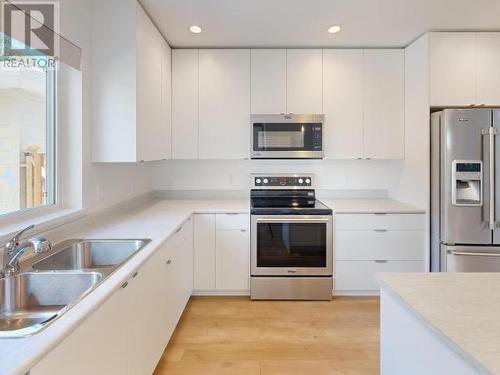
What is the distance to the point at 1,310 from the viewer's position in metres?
1.44

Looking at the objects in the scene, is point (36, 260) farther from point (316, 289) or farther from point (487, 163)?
point (487, 163)

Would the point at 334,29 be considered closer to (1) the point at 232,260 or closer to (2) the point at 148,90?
(2) the point at 148,90

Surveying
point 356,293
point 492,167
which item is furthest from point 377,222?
point 492,167

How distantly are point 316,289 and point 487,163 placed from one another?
178 cm

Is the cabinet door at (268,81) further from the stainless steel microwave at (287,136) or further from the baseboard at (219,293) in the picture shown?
the baseboard at (219,293)

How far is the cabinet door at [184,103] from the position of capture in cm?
359

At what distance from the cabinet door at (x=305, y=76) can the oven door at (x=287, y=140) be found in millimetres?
244

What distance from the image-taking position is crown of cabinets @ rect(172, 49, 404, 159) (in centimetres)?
358

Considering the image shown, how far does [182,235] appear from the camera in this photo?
2.80m

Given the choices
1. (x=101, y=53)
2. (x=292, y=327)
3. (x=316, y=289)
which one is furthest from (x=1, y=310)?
(x=316, y=289)

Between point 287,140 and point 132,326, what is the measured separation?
2407 millimetres

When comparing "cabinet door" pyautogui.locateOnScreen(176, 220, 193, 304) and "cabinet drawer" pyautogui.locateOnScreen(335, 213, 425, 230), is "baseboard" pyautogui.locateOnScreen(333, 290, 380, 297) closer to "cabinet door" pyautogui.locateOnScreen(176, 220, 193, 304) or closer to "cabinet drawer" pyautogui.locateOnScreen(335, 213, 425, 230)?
"cabinet drawer" pyautogui.locateOnScreen(335, 213, 425, 230)

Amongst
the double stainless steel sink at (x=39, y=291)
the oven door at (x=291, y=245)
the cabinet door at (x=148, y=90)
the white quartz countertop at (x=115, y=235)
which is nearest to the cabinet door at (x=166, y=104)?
the cabinet door at (x=148, y=90)

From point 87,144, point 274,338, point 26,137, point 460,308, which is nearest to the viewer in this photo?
point 460,308
